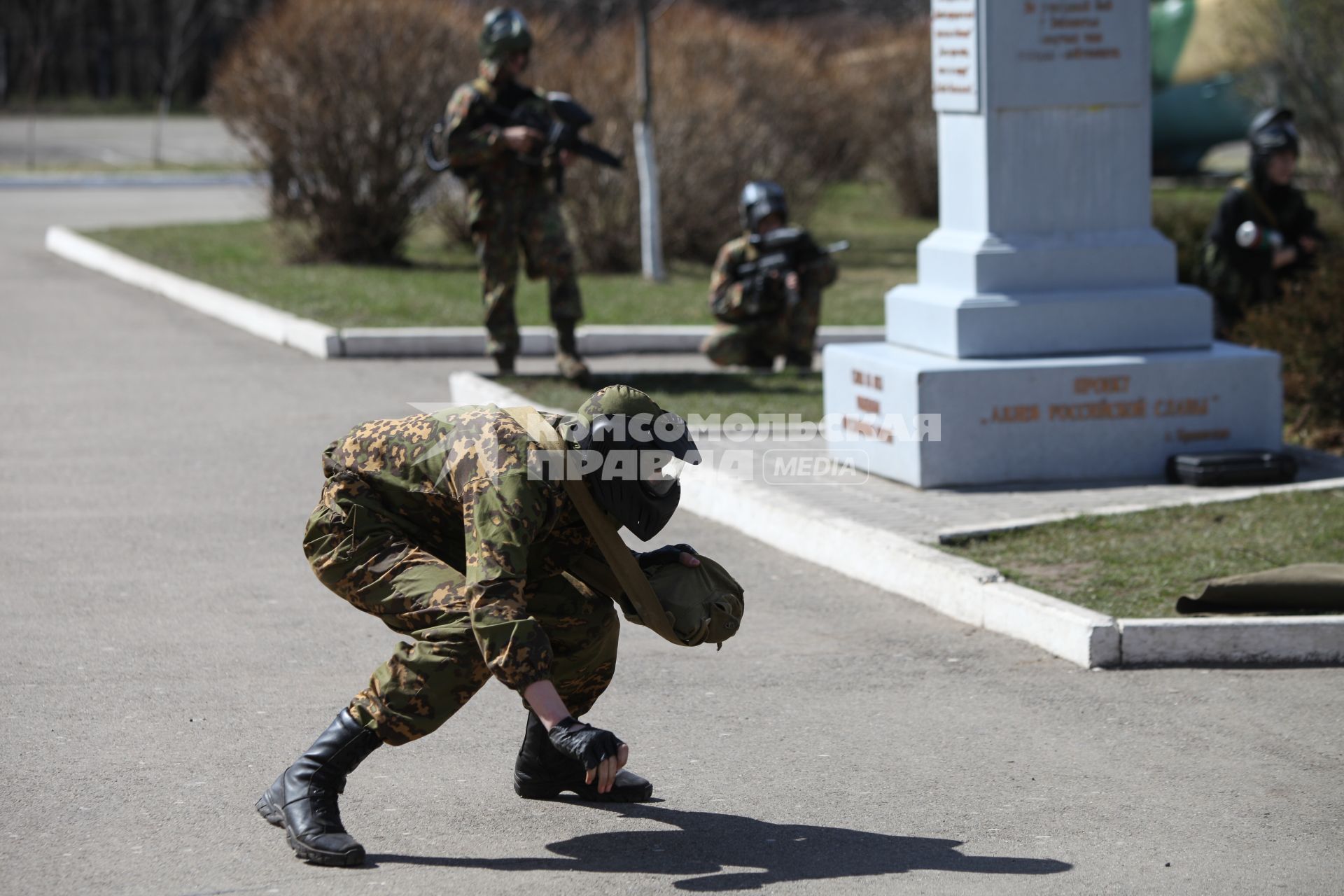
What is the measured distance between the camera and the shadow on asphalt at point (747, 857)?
388 cm

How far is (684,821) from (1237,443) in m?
4.73

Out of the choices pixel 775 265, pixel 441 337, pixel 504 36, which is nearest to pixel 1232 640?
pixel 775 265

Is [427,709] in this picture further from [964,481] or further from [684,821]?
[964,481]

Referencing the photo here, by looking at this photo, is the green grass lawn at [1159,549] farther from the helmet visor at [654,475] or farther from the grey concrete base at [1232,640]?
the helmet visor at [654,475]

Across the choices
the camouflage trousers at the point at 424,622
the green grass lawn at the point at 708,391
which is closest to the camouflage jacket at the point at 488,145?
the green grass lawn at the point at 708,391

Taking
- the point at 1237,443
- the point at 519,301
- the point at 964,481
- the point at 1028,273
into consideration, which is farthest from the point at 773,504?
the point at 519,301

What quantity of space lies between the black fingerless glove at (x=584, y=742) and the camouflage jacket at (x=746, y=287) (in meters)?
7.16

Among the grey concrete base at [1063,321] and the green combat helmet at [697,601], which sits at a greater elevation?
the grey concrete base at [1063,321]

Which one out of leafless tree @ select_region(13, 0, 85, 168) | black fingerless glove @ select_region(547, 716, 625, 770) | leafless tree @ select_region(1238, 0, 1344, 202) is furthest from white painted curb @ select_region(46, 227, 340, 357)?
leafless tree @ select_region(13, 0, 85, 168)

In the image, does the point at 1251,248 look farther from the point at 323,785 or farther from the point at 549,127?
the point at 323,785

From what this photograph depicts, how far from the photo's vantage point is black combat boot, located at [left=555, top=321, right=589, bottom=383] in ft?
32.8

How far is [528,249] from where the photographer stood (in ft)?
32.6

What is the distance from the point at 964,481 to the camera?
7.81 meters

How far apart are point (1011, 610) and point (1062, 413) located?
2208 mm
